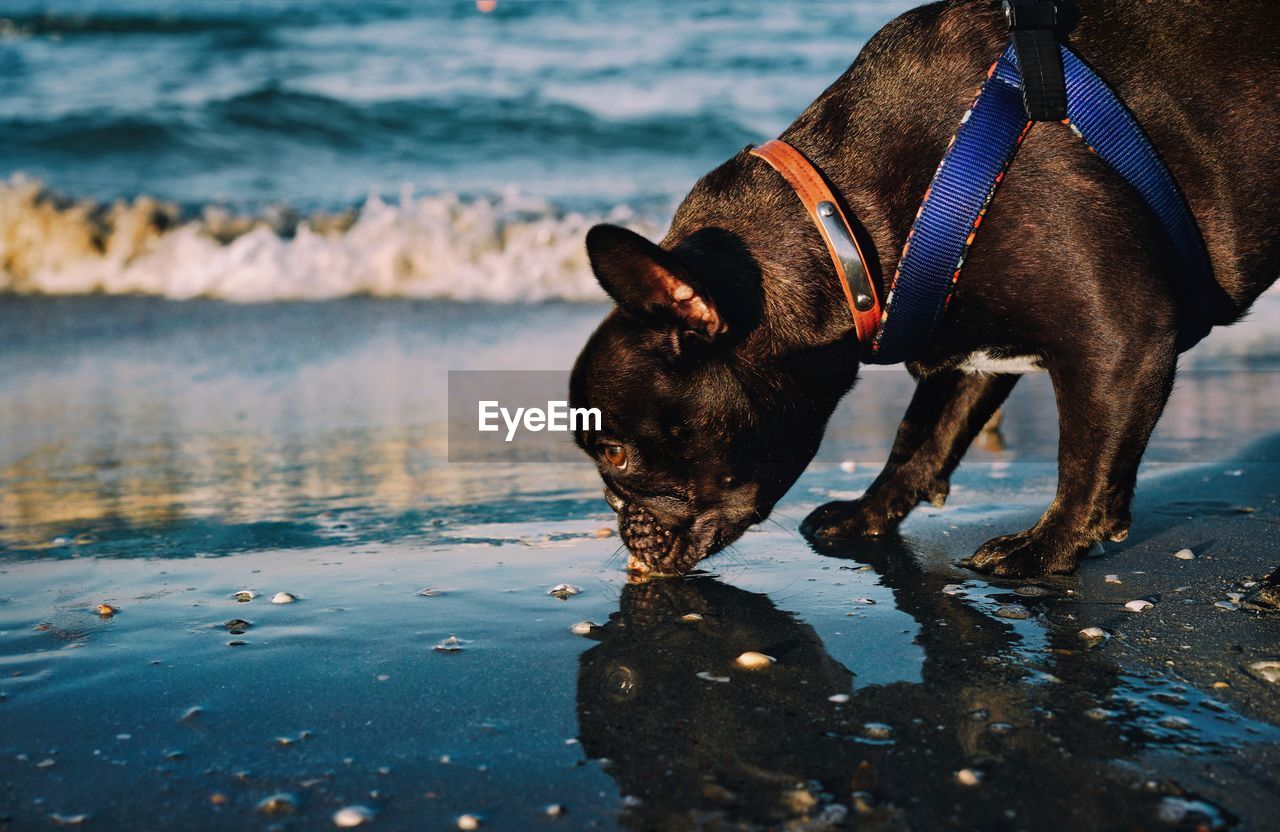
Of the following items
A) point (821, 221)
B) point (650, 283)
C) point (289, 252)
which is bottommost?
point (650, 283)

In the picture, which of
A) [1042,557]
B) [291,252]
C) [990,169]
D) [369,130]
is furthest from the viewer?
[369,130]

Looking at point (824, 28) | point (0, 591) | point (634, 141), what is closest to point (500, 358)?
point (0, 591)

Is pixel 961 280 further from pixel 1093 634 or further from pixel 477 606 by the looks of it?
pixel 477 606

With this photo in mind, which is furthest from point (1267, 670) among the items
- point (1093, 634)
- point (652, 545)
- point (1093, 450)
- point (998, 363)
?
point (652, 545)

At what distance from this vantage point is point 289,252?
435 inches

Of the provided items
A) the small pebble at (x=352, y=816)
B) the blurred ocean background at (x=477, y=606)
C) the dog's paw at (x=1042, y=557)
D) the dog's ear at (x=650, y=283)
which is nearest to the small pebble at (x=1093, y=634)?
the blurred ocean background at (x=477, y=606)

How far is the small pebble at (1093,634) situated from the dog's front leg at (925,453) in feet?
3.66

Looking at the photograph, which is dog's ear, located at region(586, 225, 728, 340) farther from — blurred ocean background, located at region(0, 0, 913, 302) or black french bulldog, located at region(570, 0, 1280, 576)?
blurred ocean background, located at region(0, 0, 913, 302)

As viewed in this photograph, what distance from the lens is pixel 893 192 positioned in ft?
10.7

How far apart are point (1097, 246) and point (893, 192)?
0.52m

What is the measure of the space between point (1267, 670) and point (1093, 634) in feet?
→ 1.25

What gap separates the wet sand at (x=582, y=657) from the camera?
83.2 inches

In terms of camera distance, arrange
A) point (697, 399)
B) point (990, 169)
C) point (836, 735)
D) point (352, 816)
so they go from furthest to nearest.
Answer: point (697, 399), point (990, 169), point (836, 735), point (352, 816)

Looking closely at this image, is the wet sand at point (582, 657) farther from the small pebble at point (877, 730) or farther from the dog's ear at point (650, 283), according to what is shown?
the dog's ear at point (650, 283)
